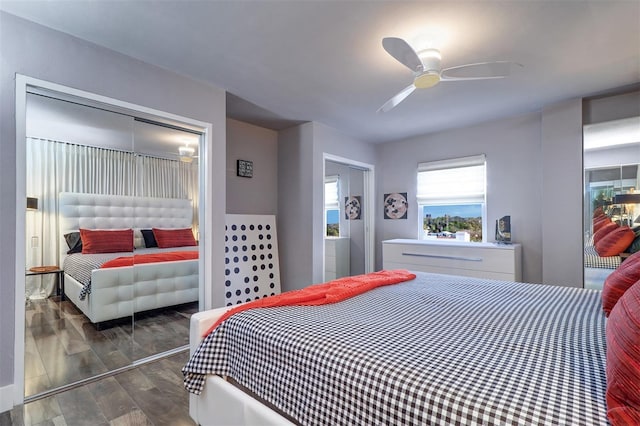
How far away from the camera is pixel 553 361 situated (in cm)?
99

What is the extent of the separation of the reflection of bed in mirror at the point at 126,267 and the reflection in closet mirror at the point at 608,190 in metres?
3.96

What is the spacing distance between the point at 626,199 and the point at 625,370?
10.4ft

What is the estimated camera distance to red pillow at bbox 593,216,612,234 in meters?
3.08

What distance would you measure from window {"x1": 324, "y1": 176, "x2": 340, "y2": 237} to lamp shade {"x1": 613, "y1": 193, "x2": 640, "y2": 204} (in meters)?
3.24

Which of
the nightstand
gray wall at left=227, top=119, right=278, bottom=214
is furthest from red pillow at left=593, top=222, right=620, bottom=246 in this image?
the nightstand

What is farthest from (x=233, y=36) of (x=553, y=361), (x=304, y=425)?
(x=553, y=361)

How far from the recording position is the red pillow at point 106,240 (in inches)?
95.0

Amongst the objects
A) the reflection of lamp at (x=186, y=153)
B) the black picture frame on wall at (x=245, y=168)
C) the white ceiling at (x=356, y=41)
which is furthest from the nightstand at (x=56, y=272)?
the black picture frame on wall at (x=245, y=168)

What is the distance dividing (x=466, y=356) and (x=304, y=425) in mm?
624

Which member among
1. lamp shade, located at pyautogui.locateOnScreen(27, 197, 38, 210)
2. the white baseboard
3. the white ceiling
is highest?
the white ceiling

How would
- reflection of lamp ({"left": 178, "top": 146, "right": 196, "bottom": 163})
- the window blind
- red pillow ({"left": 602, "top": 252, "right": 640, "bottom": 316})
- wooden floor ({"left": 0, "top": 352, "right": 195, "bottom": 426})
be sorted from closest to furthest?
red pillow ({"left": 602, "top": 252, "right": 640, "bottom": 316}), wooden floor ({"left": 0, "top": 352, "right": 195, "bottom": 426}), reflection of lamp ({"left": 178, "top": 146, "right": 196, "bottom": 163}), the window blind

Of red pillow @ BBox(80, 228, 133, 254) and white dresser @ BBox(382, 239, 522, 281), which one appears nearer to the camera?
red pillow @ BBox(80, 228, 133, 254)

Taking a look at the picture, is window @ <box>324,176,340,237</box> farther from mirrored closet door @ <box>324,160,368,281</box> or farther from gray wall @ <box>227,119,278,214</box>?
gray wall @ <box>227,119,278,214</box>

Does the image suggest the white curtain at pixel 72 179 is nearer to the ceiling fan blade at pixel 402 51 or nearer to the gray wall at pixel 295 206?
the gray wall at pixel 295 206
